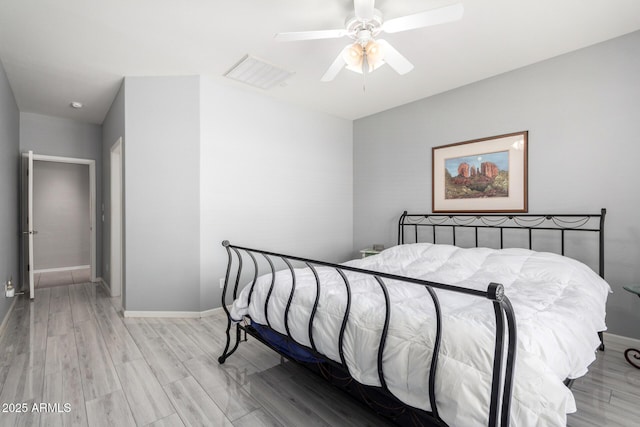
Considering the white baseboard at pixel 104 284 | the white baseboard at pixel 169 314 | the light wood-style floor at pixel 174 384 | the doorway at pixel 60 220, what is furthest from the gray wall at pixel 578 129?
the doorway at pixel 60 220

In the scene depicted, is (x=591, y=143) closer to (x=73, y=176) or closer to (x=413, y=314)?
(x=413, y=314)

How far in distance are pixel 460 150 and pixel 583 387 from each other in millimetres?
2389

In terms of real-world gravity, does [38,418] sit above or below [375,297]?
below

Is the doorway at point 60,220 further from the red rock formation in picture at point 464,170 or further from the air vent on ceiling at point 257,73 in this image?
the red rock formation in picture at point 464,170

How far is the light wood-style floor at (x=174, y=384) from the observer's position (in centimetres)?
174

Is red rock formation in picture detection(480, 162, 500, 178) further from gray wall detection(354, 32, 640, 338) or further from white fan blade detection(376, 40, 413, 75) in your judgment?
white fan blade detection(376, 40, 413, 75)

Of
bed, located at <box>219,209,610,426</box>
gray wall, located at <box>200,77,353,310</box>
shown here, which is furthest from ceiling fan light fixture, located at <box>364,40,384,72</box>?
gray wall, located at <box>200,77,353,310</box>

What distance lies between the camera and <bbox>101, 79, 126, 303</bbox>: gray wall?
3.48 metres

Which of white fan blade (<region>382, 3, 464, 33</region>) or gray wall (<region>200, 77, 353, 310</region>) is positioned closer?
white fan blade (<region>382, 3, 464, 33</region>)

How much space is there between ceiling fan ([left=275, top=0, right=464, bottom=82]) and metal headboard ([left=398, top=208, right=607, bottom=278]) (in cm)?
193

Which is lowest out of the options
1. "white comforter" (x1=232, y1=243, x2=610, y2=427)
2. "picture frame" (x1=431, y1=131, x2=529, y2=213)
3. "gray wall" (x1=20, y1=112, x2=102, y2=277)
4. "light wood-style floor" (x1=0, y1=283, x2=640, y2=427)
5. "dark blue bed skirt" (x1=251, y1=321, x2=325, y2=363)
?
"light wood-style floor" (x1=0, y1=283, x2=640, y2=427)

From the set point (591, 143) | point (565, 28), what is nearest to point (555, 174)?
point (591, 143)

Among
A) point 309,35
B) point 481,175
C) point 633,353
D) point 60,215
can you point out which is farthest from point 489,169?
point 60,215

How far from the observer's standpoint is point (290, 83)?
3.47 m
